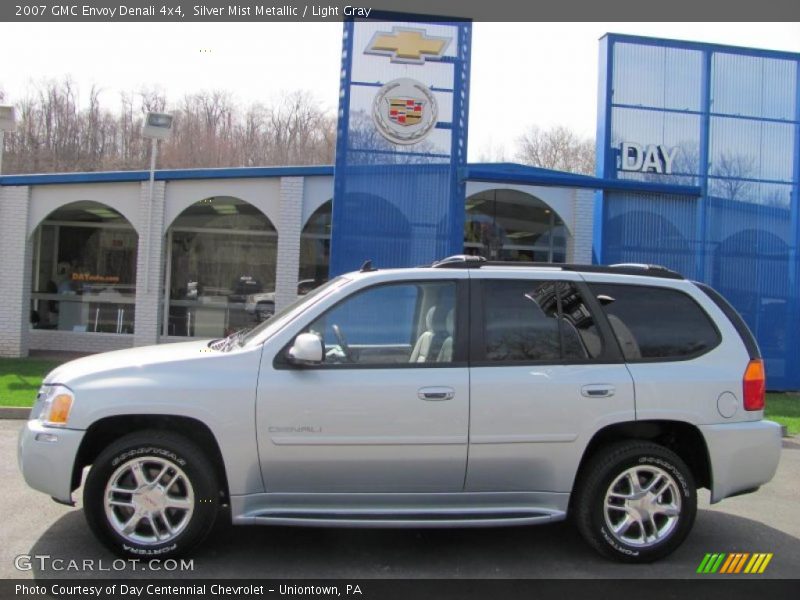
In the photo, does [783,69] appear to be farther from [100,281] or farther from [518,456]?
[100,281]

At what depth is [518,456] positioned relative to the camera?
4465 millimetres

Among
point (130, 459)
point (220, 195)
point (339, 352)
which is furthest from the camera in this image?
point (220, 195)

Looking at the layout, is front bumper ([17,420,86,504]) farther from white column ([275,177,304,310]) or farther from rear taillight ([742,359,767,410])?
white column ([275,177,304,310])

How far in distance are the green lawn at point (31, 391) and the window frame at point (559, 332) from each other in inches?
245

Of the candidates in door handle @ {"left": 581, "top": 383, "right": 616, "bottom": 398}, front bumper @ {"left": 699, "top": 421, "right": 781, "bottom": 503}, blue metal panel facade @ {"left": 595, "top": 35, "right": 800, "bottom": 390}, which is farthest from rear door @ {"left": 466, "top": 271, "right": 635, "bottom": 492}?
blue metal panel facade @ {"left": 595, "top": 35, "right": 800, "bottom": 390}

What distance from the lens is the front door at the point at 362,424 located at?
14.2 ft

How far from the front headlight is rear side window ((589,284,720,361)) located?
10.9 feet

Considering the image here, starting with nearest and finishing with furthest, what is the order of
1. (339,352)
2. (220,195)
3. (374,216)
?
1. (339,352)
2. (374,216)
3. (220,195)

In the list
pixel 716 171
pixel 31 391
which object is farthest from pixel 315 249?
pixel 716 171

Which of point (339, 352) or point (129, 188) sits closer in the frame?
point (339, 352)

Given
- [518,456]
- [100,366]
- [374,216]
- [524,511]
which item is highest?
[374,216]

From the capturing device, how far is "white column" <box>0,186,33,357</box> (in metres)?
14.1

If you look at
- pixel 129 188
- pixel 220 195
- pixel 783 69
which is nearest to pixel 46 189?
pixel 129 188

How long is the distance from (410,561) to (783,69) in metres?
11.9
